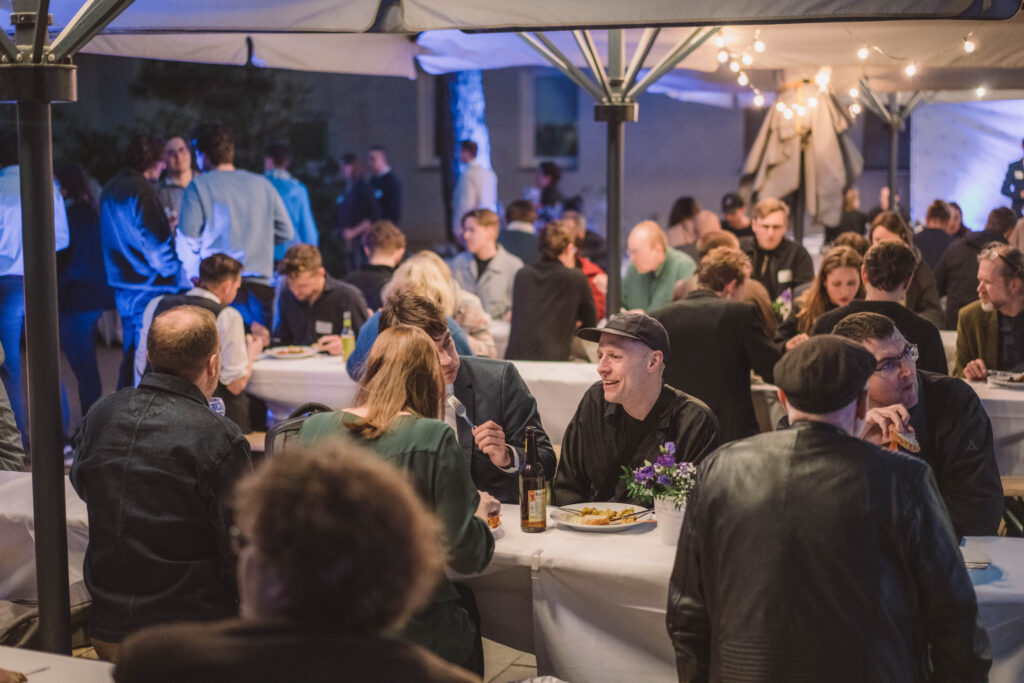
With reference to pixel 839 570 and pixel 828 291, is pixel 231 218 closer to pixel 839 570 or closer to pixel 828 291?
pixel 828 291

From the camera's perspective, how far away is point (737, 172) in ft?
61.9

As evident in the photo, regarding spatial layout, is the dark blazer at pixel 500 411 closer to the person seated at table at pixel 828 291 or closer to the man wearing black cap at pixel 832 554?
the man wearing black cap at pixel 832 554

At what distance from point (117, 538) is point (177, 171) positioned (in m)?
5.28

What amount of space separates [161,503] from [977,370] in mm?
3896

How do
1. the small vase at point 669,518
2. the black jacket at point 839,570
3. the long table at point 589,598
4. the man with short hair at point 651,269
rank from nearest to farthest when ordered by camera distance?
the black jacket at point 839,570
the long table at point 589,598
the small vase at point 669,518
the man with short hair at point 651,269

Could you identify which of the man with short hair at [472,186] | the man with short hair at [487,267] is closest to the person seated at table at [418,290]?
the man with short hair at [487,267]

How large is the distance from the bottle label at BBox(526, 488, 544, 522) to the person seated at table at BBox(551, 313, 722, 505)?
0.31m

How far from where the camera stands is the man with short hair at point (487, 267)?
7660 millimetres

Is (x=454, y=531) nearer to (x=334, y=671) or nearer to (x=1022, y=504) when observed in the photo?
(x=334, y=671)

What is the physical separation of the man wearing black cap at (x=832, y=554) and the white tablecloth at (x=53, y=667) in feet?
4.46

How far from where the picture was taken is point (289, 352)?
20.9 ft

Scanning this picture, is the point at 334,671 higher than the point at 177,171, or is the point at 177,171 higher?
the point at 177,171

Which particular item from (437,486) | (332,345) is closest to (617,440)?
(437,486)

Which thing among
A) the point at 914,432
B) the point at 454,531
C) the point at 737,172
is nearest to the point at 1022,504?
the point at 914,432
